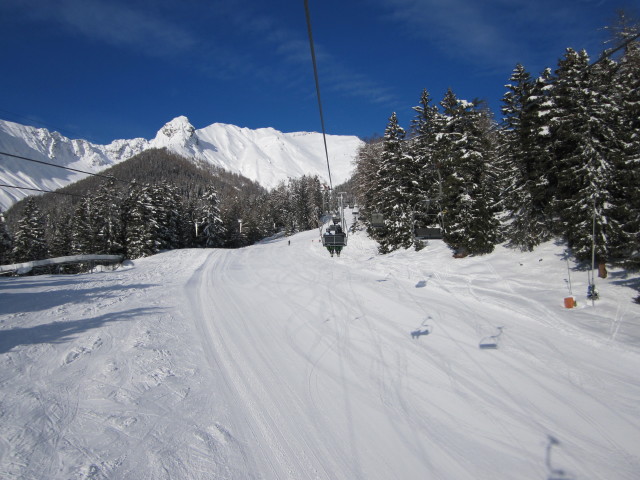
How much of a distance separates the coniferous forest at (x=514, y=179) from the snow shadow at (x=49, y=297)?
10.7 meters

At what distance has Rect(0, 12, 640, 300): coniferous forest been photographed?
13.8m

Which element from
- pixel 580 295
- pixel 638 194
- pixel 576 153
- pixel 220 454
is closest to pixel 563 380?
pixel 220 454

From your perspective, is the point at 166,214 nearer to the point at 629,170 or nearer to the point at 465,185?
the point at 465,185

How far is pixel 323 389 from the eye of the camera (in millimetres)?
6348

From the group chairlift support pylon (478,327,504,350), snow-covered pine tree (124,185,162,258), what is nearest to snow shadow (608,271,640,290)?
chairlift support pylon (478,327,504,350)

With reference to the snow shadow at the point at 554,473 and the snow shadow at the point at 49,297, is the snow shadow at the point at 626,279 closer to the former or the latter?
the snow shadow at the point at 554,473

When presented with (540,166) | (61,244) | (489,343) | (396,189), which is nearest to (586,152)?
(540,166)

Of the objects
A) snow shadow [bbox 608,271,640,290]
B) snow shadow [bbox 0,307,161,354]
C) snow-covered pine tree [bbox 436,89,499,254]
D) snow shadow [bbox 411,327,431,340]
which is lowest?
snow shadow [bbox 608,271,640,290]

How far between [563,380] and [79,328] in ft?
39.7

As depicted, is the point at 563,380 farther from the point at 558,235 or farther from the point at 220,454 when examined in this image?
the point at 558,235

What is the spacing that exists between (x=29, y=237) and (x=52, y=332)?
44.6 metres

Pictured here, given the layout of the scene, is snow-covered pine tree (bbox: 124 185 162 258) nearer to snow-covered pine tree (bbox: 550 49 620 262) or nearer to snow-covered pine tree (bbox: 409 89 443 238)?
snow-covered pine tree (bbox: 409 89 443 238)

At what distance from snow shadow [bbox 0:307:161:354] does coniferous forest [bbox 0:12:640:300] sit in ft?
42.2

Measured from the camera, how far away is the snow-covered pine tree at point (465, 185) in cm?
2147
